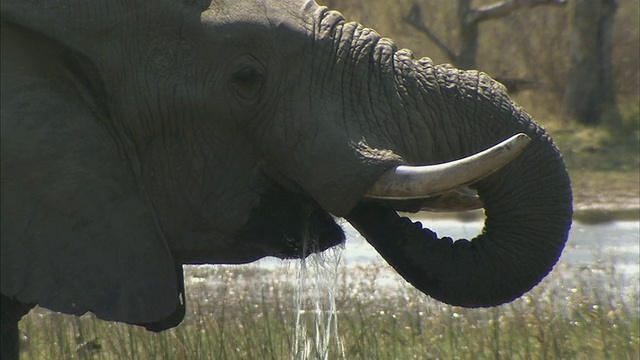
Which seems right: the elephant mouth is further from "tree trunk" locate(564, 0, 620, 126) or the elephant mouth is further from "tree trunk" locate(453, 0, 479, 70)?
"tree trunk" locate(453, 0, 479, 70)

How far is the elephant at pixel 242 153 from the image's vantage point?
175 inches

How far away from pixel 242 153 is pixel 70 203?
23.2 inches

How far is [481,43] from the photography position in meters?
26.9

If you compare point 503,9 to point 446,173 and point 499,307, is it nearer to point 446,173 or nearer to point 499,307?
point 499,307

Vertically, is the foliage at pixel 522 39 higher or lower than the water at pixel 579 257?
higher

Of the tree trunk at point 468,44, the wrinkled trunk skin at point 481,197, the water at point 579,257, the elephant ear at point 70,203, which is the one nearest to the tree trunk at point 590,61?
the tree trunk at point 468,44

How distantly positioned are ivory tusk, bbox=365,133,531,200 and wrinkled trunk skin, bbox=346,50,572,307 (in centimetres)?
18

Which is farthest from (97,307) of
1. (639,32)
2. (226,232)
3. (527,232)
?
(639,32)

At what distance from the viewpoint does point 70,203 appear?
4.44 metres

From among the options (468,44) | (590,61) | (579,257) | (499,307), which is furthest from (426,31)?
(499,307)

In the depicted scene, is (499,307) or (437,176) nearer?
(437,176)

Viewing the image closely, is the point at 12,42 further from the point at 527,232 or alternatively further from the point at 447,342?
the point at 447,342

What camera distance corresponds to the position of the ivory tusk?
4363 mm

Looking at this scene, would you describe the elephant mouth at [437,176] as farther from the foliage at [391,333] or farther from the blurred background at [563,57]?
the blurred background at [563,57]
